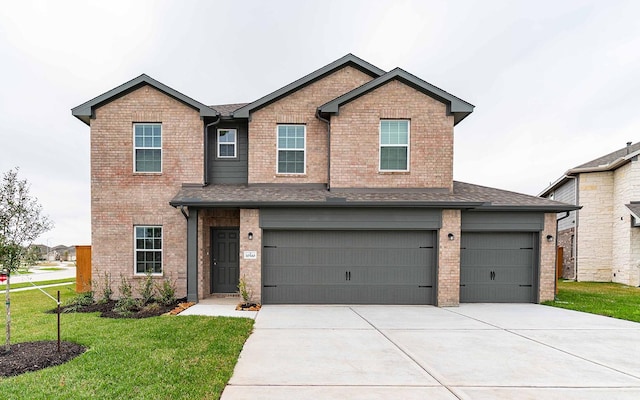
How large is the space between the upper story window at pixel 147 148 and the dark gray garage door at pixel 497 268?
1001cm

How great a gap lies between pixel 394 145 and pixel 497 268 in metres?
4.99

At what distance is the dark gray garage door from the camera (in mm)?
10266

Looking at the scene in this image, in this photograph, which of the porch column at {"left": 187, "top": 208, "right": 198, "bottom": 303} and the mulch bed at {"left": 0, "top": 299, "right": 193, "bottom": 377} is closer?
the mulch bed at {"left": 0, "top": 299, "right": 193, "bottom": 377}

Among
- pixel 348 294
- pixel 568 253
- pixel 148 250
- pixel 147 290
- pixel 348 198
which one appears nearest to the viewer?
pixel 348 198

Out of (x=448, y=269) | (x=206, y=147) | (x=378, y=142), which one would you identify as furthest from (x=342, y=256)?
(x=206, y=147)

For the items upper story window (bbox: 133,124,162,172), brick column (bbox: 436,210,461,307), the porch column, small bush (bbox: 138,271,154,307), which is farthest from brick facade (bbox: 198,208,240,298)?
brick column (bbox: 436,210,461,307)

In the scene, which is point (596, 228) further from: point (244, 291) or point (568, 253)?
point (244, 291)

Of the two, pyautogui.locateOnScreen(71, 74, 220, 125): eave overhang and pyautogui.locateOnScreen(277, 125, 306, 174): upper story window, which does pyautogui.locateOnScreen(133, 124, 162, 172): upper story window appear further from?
pyautogui.locateOnScreen(277, 125, 306, 174): upper story window

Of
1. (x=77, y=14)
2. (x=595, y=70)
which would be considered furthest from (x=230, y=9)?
(x=595, y=70)

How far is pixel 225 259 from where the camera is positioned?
11086mm

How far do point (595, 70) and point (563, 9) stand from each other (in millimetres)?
6634

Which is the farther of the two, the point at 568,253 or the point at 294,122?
the point at 568,253

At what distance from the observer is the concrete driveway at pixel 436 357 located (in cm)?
427

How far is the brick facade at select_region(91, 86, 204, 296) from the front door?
0.99 meters
